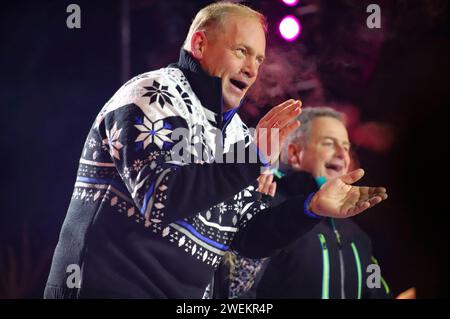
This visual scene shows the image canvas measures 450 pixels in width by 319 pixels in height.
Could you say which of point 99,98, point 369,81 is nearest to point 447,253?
point 369,81

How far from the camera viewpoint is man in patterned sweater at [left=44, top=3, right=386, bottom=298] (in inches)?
49.3

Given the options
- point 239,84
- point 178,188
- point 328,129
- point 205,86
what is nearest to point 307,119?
point 328,129

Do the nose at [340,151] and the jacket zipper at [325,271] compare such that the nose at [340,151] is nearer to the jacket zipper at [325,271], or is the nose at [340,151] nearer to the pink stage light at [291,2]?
the jacket zipper at [325,271]

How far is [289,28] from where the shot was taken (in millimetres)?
2213

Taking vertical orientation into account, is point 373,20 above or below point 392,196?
above

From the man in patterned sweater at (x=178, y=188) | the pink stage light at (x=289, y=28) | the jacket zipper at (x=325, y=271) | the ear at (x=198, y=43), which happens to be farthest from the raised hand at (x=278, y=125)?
the jacket zipper at (x=325, y=271)

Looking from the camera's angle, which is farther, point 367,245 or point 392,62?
point 392,62

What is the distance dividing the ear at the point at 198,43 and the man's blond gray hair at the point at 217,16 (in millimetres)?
15

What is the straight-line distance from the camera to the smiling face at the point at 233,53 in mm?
1592

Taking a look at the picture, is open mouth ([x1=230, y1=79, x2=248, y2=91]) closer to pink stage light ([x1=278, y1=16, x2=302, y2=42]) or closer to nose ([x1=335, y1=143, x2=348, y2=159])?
pink stage light ([x1=278, y1=16, x2=302, y2=42])

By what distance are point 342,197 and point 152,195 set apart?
0.57 m
